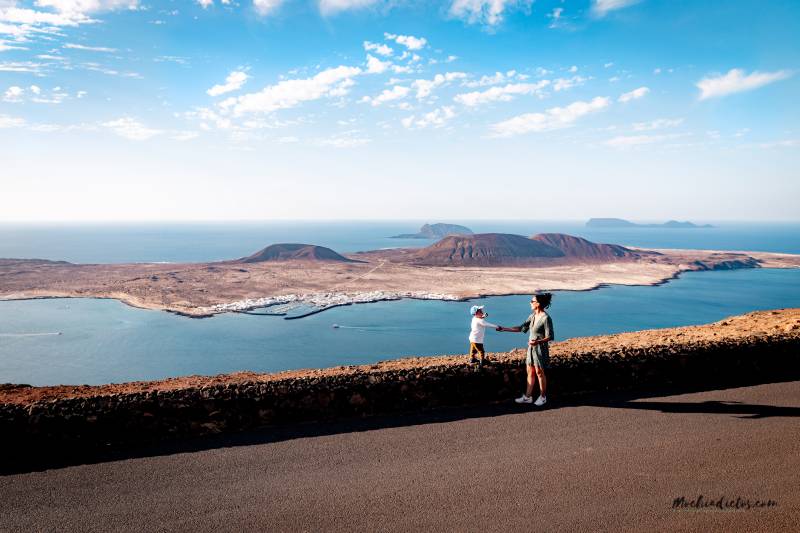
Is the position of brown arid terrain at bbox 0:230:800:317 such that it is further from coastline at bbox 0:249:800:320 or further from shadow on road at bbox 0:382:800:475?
shadow on road at bbox 0:382:800:475

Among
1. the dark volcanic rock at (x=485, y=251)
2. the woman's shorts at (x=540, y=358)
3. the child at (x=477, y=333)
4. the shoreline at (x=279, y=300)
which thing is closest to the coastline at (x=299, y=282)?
the shoreline at (x=279, y=300)

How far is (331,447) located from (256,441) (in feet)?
3.28

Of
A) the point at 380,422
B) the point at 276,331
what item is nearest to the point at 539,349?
the point at 380,422

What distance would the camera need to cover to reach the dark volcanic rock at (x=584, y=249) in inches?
5276

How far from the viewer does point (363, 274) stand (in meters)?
99.0

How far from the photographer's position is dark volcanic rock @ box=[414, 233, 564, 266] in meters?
122

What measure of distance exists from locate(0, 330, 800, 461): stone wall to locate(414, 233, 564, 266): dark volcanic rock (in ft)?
361

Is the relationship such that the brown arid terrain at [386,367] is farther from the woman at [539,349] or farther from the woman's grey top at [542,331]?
the woman's grey top at [542,331]

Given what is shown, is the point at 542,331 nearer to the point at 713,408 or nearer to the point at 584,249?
the point at 713,408

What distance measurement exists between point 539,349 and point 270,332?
179 ft

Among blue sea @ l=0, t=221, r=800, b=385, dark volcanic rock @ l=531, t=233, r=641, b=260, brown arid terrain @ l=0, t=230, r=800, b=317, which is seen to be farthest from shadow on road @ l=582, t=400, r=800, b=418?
dark volcanic rock @ l=531, t=233, r=641, b=260

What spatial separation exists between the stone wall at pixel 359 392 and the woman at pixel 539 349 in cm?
37

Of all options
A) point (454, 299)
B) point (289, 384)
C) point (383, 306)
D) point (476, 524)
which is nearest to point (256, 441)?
point (289, 384)

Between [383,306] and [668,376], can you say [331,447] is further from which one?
[383,306]
